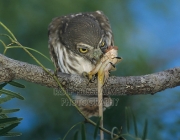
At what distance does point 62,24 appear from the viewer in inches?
99.4

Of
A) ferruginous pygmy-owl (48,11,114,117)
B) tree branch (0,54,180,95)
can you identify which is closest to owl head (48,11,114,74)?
ferruginous pygmy-owl (48,11,114,117)

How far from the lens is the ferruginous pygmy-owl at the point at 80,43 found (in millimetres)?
2111

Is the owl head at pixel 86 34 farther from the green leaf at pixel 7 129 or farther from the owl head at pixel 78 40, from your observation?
the green leaf at pixel 7 129

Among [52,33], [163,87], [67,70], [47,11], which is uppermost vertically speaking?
[47,11]

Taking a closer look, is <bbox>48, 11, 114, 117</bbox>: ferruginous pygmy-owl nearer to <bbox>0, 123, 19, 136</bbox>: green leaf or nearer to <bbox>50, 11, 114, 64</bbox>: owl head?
<bbox>50, 11, 114, 64</bbox>: owl head

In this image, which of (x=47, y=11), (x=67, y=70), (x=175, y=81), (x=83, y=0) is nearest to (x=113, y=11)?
(x=83, y=0)

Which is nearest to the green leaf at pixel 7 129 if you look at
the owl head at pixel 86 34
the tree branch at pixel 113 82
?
the tree branch at pixel 113 82

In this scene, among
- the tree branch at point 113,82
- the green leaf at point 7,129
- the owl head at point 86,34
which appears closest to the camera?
the green leaf at point 7,129

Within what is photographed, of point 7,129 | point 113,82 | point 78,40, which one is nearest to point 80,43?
point 78,40

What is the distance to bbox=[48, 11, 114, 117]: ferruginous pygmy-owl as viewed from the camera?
6.93 ft

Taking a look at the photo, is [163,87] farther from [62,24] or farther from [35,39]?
[35,39]

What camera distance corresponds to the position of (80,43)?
2.23 metres

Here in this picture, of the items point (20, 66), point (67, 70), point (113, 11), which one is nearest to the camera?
point (20, 66)

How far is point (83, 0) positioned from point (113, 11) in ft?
1.09
